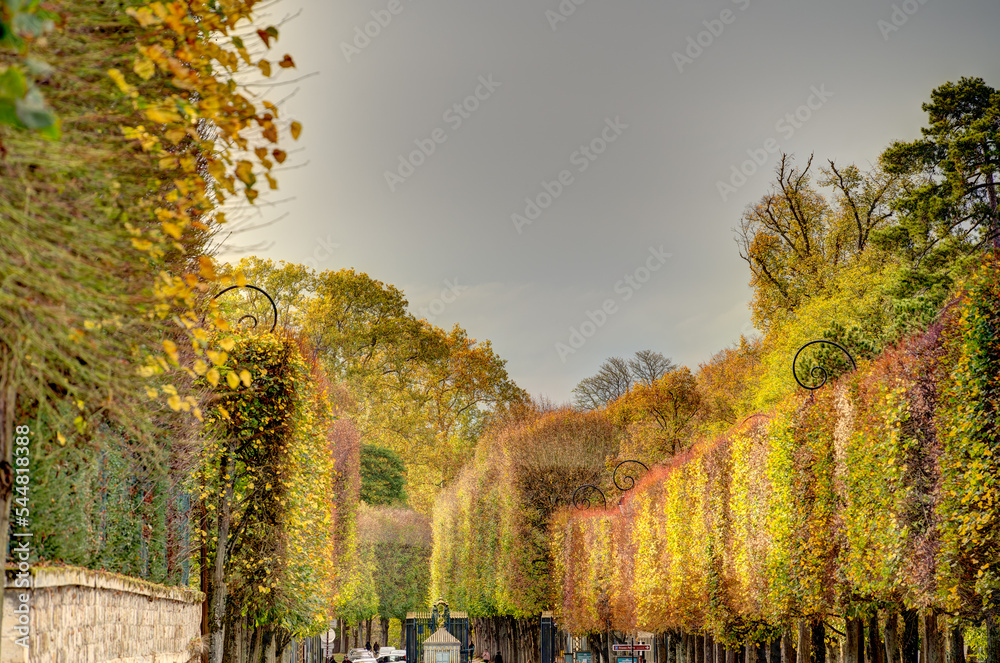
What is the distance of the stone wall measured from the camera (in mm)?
5336

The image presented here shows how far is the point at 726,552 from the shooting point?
23.8 m

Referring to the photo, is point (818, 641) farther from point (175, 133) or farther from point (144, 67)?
point (144, 67)

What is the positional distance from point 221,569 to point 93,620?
23.4 ft

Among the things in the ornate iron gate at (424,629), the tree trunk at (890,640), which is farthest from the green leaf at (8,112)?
the ornate iron gate at (424,629)

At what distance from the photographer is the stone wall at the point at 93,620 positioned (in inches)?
210

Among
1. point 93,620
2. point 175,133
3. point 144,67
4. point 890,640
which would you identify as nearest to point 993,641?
point 890,640

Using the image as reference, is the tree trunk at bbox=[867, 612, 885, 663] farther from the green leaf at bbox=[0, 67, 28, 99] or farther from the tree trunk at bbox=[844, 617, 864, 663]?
the green leaf at bbox=[0, 67, 28, 99]

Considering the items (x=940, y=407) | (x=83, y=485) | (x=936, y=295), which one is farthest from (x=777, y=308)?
(x=83, y=485)

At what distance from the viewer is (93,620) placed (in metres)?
6.63

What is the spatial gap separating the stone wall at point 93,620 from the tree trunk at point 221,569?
10.3ft

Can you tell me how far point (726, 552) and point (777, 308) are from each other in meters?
22.6

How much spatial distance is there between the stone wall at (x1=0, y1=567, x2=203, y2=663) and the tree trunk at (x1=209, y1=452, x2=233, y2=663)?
3150mm

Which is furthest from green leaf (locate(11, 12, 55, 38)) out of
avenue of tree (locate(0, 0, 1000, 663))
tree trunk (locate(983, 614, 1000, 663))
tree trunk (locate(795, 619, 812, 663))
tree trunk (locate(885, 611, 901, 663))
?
tree trunk (locate(885, 611, 901, 663))

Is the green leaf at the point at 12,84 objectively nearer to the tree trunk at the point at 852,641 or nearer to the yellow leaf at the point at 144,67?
the yellow leaf at the point at 144,67
